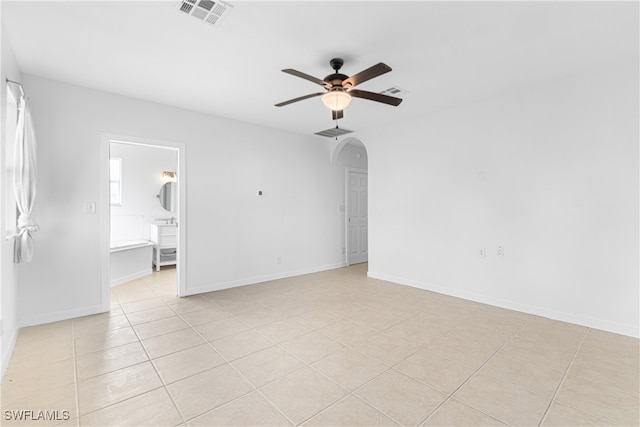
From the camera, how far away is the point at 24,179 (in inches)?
112

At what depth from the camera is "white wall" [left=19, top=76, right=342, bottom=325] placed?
3.42 metres

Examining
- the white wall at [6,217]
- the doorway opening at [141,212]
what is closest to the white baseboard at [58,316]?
the white wall at [6,217]

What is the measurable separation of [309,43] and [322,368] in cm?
271

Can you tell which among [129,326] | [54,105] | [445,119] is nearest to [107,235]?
[129,326]

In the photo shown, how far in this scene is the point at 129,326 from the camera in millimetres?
3270

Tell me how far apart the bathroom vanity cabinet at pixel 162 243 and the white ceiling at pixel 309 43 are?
9.83ft

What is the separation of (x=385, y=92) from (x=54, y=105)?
12.5ft

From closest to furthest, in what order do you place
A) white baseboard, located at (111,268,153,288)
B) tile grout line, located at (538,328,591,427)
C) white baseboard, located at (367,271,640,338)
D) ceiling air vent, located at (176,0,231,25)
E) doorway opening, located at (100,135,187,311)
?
1. tile grout line, located at (538,328,591,427)
2. ceiling air vent, located at (176,0,231,25)
3. white baseboard, located at (367,271,640,338)
4. white baseboard, located at (111,268,153,288)
5. doorway opening, located at (100,135,187,311)

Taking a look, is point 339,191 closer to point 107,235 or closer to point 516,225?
point 516,225

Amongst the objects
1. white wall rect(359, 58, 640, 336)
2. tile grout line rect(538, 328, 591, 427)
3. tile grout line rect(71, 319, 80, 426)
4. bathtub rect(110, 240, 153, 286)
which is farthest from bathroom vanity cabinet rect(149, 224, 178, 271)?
tile grout line rect(538, 328, 591, 427)

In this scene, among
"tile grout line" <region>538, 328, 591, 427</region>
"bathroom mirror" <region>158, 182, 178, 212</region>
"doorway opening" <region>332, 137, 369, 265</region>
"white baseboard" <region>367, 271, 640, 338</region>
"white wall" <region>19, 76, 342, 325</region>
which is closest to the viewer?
"tile grout line" <region>538, 328, 591, 427</region>

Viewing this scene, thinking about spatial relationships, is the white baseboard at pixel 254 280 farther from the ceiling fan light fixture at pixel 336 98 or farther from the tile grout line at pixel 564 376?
the tile grout line at pixel 564 376

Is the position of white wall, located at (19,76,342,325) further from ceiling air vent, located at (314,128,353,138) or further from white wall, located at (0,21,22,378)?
white wall, located at (0,21,22,378)

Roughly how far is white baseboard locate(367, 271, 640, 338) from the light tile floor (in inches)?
4.4
